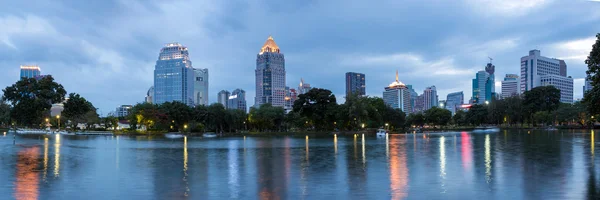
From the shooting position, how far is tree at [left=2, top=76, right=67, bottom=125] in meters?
81.1

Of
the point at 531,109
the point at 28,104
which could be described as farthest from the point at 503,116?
the point at 28,104

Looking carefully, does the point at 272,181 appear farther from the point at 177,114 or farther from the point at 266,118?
the point at 266,118

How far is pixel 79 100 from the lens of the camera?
88.9 metres

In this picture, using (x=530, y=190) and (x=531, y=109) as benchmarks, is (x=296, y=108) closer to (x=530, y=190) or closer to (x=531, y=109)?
(x=531, y=109)

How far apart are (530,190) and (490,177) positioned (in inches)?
109

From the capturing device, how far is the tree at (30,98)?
8112cm

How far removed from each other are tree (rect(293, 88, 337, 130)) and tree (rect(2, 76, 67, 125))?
4708 cm

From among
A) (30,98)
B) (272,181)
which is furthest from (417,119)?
(272,181)

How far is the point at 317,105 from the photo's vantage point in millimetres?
90062

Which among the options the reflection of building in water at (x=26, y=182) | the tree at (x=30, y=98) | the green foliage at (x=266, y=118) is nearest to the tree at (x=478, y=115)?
the green foliage at (x=266, y=118)

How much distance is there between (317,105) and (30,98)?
53.9m

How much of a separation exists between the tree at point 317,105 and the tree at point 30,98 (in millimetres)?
47076

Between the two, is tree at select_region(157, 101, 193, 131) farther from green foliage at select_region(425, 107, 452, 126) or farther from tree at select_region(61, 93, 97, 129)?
green foliage at select_region(425, 107, 452, 126)

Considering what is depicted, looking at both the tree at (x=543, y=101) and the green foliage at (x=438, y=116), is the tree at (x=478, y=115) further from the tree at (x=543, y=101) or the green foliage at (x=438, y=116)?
the tree at (x=543, y=101)
